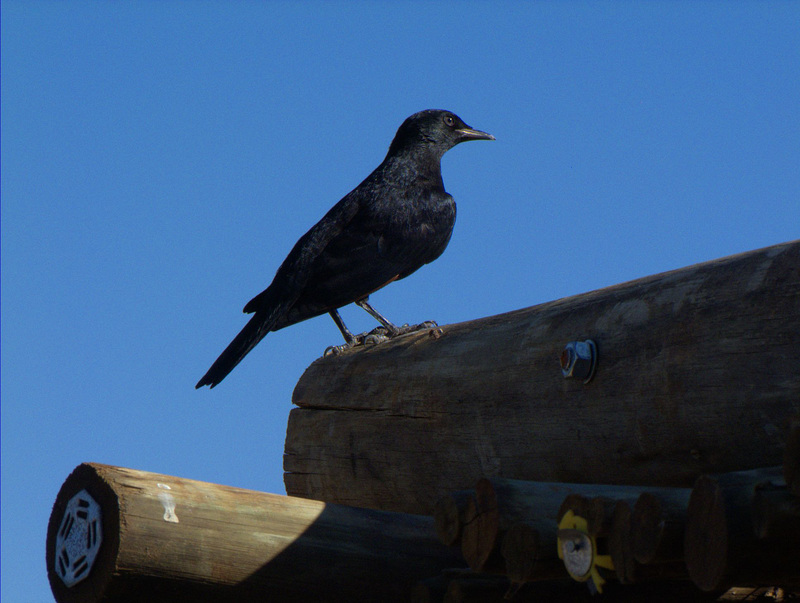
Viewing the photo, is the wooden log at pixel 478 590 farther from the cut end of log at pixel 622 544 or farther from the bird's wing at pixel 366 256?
the bird's wing at pixel 366 256

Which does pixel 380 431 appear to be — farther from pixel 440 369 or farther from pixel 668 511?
pixel 668 511

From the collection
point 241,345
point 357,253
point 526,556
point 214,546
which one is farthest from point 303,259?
point 526,556

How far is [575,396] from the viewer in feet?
8.31

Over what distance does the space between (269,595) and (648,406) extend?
1.10 m

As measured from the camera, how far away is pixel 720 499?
1.67 m

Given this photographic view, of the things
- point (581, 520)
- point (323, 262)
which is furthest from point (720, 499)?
point (323, 262)

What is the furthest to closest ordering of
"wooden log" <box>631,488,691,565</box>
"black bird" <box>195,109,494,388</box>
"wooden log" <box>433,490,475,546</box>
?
"black bird" <box>195,109,494,388</box> → "wooden log" <box>433,490,475,546</box> → "wooden log" <box>631,488,691,565</box>

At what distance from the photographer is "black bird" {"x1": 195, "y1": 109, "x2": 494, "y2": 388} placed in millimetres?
4523

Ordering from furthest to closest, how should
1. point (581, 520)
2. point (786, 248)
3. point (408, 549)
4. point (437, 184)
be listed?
point (437, 184) < point (408, 549) < point (786, 248) < point (581, 520)

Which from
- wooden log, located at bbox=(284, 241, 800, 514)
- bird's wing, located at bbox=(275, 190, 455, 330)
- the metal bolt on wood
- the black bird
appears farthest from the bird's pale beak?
the metal bolt on wood

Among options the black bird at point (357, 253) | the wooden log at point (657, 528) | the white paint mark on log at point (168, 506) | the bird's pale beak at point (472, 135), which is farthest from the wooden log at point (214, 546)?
the bird's pale beak at point (472, 135)

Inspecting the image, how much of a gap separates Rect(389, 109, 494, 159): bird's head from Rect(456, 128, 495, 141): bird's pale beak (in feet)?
0.07

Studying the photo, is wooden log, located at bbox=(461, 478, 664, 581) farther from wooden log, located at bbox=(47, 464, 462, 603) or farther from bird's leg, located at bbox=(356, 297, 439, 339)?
bird's leg, located at bbox=(356, 297, 439, 339)

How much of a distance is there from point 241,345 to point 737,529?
3.07m
